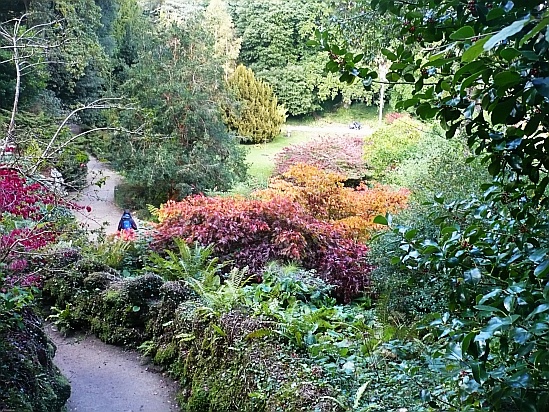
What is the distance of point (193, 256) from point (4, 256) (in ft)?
8.54

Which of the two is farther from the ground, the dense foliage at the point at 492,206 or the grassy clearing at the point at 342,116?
the dense foliage at the point at 492,206

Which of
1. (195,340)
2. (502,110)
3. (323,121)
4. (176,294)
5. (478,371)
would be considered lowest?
(323,121)

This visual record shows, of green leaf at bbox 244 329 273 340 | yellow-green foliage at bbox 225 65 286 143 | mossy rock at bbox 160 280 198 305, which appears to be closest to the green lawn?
yellow-green foliage at bbox 225 65 286 143

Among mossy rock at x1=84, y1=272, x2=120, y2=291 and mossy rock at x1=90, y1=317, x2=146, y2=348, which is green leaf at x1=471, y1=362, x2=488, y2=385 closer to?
mossy rock at x1=90, y1=317, x2=146, y2=348

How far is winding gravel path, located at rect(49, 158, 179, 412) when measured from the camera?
11.7ft

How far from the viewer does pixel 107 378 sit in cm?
391

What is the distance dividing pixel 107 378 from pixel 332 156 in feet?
34.1

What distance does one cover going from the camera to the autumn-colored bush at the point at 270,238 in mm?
5965

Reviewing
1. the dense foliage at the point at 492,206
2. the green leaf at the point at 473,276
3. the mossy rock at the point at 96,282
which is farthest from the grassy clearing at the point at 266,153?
the green leaf at the point at 473,276

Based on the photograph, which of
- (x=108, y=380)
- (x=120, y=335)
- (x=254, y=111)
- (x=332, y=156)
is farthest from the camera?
(x=254, y=111)

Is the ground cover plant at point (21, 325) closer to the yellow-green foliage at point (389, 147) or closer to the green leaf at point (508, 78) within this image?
the green leaf at point (508, 78)

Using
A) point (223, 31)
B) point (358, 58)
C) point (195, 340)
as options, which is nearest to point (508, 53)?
point (358, 58)

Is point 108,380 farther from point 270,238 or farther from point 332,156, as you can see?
point 332,156

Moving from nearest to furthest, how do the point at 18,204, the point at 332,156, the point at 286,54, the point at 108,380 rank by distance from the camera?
the point at 18,204 < the point at 108,380 < the point at 332,156 < the point at 286,54
